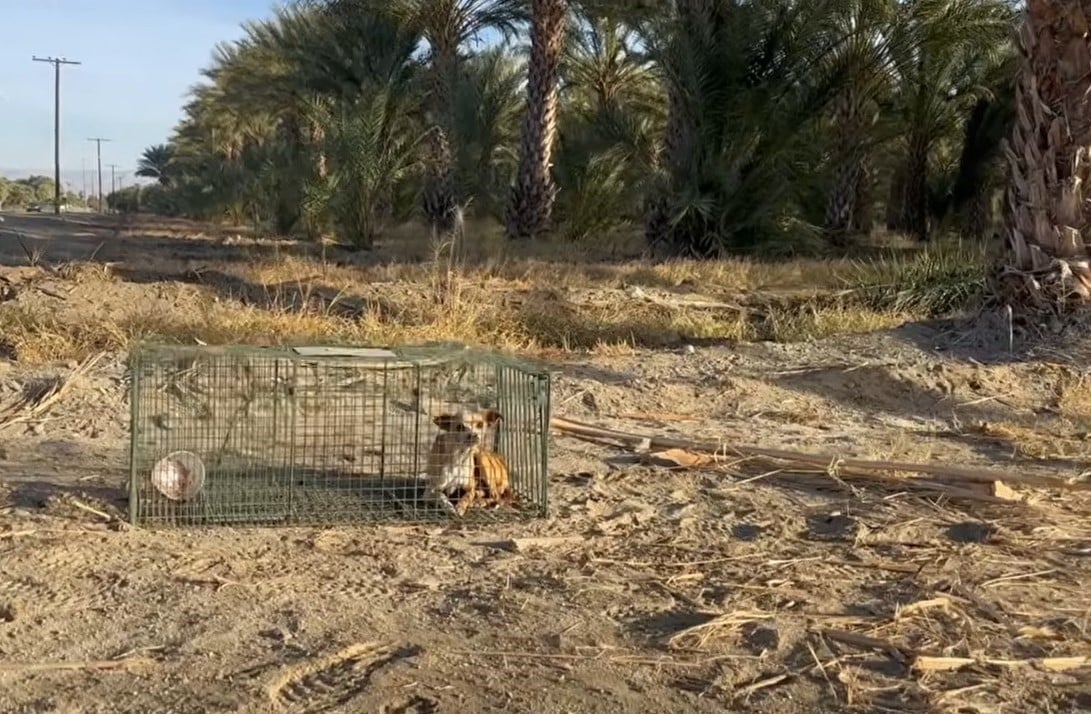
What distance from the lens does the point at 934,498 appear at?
611cm

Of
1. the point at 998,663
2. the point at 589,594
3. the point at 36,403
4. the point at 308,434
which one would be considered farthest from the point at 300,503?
the point at 998,663

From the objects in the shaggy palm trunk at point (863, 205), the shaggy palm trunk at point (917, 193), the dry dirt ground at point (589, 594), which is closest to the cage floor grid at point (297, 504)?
the dry dirt ground at point (589, 594)

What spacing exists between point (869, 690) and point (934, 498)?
2472mm

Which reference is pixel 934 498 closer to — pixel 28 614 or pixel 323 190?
pixel 28 614

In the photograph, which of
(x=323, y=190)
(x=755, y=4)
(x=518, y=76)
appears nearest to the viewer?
(x=755, y=4)

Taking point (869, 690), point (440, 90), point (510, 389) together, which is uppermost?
point (440, 90)

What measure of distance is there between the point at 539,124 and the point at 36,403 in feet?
48.5

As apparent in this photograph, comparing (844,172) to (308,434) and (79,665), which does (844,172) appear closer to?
(308,434)

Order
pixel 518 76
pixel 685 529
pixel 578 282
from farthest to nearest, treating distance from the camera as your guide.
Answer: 1. pixel 518 76
2. pixel 578 282
3. pixel 685 529

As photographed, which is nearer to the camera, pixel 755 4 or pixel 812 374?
pixel 812 374

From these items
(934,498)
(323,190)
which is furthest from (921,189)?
(934,498)

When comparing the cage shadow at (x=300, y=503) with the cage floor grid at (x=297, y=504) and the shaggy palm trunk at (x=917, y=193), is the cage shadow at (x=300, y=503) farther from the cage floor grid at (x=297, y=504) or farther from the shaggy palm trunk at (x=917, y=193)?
the shaggy palm trunk at (x=917, y=193)

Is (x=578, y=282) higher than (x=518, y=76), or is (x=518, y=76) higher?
(x=518, y=76)

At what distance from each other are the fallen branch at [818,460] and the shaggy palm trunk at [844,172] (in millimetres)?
15148
